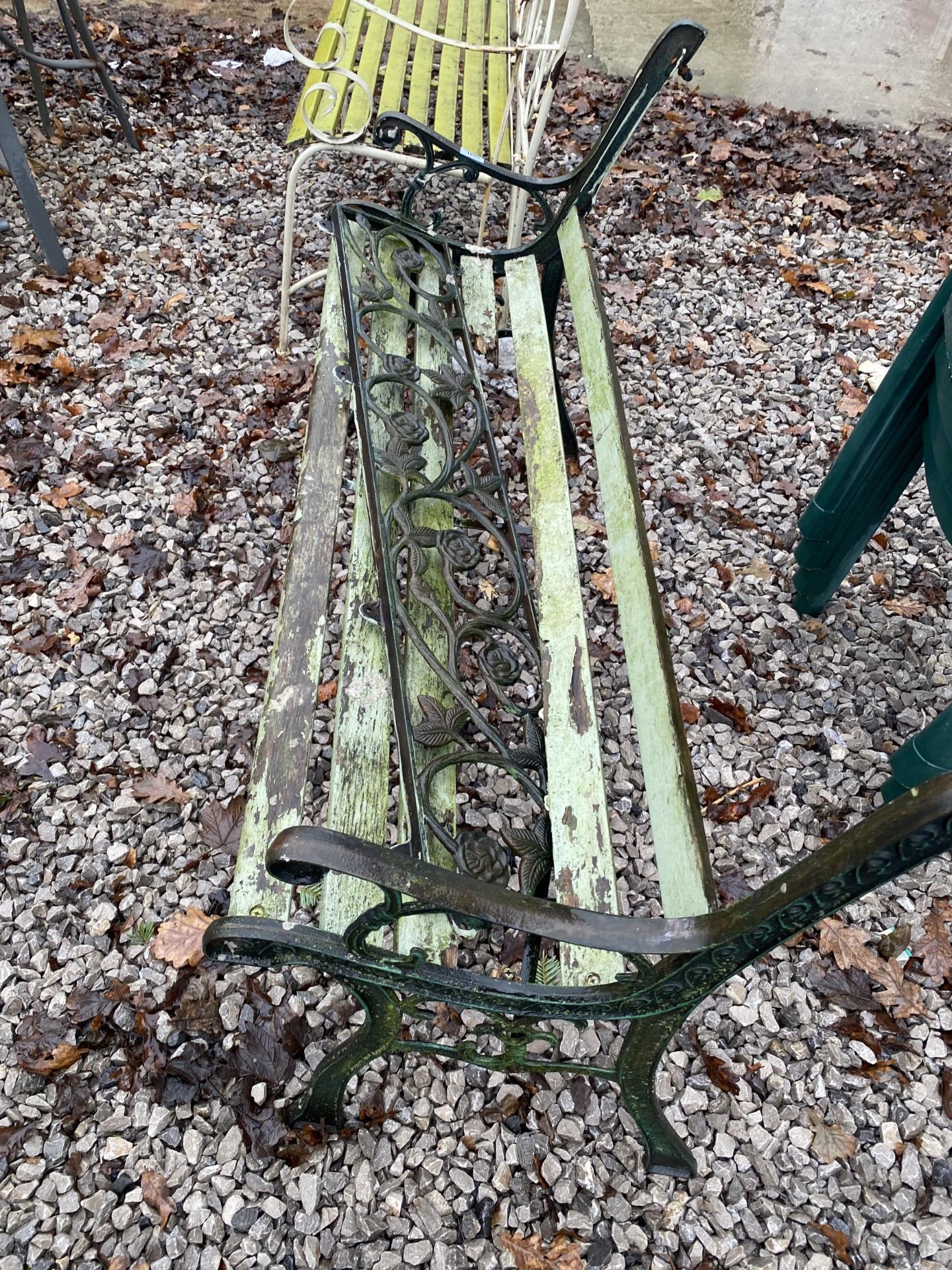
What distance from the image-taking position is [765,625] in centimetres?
270

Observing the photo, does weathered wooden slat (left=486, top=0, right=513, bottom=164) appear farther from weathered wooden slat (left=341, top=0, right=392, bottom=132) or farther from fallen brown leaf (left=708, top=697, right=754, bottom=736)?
fallen brown leaf (left=708, top=697, right=754, bottom=736)

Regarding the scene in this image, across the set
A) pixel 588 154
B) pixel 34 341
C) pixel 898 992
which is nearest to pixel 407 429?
pixel 588 154

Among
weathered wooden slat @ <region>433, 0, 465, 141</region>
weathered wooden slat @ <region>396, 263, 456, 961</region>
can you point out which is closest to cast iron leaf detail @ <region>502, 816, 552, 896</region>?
weathered wooden slat @ <region>396, 263, 456, 961</region>

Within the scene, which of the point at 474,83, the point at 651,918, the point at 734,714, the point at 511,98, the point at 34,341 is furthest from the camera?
the point at 474,83


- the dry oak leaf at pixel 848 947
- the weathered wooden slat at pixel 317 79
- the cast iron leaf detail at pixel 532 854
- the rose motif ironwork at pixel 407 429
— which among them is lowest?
the dry oak leaf at pixel 848 947

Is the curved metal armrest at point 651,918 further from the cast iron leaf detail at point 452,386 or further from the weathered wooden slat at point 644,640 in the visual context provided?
the cast iron leaf detail at point 452,386

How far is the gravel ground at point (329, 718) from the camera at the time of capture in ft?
5.47

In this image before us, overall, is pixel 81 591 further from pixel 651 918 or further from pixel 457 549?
pixel 651 918

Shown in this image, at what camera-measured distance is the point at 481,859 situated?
4.90ft

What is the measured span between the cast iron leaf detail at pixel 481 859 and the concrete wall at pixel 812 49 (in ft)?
18.4

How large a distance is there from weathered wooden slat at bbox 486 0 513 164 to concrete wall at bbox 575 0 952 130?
1.94 metres

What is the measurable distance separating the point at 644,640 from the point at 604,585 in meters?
1.14

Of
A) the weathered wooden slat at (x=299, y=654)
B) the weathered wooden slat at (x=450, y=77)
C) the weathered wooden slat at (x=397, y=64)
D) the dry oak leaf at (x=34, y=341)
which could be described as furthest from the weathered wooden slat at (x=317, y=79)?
the dry oak leaf at (x=34, y=341)

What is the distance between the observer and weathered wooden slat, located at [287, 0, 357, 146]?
2.96 meters
